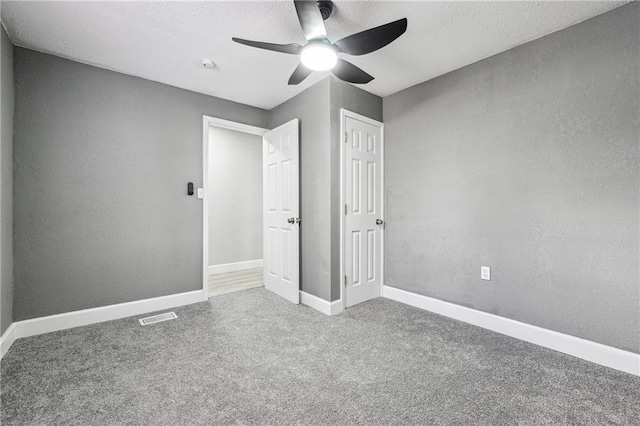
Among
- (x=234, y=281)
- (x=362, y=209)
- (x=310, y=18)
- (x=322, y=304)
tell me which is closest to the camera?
(x=310, y=18)

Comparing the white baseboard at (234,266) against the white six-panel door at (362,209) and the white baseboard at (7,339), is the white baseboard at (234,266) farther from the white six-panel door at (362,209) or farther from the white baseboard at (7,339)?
the white six-panel door at (362,209)

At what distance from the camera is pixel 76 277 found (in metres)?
2.60

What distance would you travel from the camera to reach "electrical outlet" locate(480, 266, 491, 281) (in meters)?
2.56

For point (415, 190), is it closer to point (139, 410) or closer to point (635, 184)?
point (635, 184)

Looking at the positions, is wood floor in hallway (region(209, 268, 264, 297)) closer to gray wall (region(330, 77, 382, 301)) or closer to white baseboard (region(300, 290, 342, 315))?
white baseboard (region(300, 290, 342, 315))

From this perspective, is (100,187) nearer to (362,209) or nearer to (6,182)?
(6,182)

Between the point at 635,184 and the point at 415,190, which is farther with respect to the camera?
the point at 415,190

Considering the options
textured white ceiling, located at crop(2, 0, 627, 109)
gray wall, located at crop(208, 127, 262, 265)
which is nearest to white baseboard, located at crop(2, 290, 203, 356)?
gray wall, located at crop(208, 127, 262, 265)

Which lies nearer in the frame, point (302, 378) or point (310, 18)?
point (310, 18)

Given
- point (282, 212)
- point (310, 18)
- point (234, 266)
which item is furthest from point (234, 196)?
point (310, 18)

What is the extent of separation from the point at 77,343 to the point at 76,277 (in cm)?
64

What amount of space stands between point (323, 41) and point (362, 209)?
185 centimetres

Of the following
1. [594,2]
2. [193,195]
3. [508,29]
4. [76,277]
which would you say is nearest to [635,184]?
[594,2]

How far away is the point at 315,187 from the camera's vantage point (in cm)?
308
